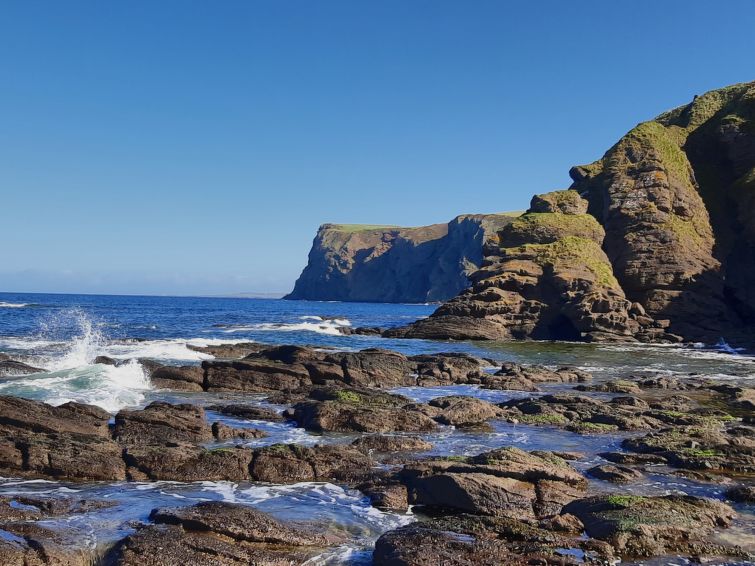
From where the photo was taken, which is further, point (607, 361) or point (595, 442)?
point (607, 361)

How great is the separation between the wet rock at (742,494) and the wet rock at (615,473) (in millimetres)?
2135

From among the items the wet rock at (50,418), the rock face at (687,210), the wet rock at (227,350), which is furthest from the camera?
the rock face at (687,210)

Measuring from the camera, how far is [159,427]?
19.7 meters

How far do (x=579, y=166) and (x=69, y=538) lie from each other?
10696cm

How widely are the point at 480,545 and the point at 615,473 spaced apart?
6.73 metres

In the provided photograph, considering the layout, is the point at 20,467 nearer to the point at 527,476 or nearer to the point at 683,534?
the point at 527,476

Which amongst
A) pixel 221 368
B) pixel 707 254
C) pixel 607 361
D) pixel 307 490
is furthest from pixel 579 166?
pixel 307 490

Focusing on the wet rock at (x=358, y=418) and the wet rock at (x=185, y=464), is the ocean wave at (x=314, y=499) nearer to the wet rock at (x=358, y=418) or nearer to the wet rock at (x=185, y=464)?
the wet rock at (x=185, y=464)

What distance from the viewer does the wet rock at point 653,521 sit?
11.3m

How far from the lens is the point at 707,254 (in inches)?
3292

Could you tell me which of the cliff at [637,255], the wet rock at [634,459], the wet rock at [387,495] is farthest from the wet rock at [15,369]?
the cliff at [637,255]

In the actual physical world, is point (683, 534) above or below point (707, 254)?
below

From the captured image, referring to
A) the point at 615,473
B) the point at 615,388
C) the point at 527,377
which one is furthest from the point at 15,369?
the point at 615,388

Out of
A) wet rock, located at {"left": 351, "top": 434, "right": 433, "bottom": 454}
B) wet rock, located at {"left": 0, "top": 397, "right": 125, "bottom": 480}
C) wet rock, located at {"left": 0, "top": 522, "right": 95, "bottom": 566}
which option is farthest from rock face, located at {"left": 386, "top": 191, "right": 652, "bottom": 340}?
wet rock, located at {"left": 0, "top": 522, "right": 95, "bottom": 566}
